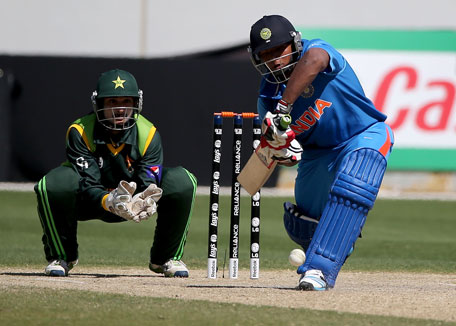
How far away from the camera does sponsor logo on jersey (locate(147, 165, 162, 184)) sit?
22.6 feet

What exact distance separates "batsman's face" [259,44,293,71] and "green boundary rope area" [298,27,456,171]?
12155 mm

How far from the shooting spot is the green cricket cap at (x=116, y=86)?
6836mm

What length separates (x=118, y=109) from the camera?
6.80m

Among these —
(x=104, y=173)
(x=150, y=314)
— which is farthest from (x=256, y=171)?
(x=150, y=314)

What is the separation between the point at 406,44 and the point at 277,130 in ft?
42.7

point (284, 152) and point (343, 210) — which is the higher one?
point (284, 152)

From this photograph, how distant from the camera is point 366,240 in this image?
11625mm

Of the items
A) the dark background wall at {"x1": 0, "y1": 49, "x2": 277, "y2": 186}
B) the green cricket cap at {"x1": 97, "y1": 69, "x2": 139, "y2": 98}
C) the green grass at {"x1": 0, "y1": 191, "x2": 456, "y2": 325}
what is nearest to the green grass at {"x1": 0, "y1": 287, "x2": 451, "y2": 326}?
the green grass at {"x1": 0, "y1": 191, "x2": 456, "y2": 325}

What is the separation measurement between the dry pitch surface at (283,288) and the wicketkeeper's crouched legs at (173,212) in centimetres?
21

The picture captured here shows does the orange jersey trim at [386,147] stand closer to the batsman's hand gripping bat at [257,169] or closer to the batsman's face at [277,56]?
the batsman's hand gripping bat at [257,169]

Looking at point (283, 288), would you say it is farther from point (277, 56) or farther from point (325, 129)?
point (277, 56)

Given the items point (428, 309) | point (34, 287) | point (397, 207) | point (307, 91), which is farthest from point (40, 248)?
point (397, 207)

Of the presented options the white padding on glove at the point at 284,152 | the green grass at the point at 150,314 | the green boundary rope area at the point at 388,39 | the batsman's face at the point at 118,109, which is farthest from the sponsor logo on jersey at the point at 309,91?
the green boundary rope area at the point at 388,39

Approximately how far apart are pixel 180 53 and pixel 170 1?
115 cm
